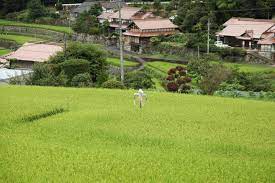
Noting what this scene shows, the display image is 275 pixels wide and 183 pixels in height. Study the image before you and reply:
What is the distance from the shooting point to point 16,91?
74.0 ft

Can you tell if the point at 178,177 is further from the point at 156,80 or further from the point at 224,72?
the point at 156,80

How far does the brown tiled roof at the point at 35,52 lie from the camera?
133 feet

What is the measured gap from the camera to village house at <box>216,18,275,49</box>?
4291 cm

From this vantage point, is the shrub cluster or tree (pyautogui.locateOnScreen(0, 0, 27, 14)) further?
tree (pyautogui.locateOnScreen(0, 0, 27, 14))

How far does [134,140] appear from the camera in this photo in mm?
12719

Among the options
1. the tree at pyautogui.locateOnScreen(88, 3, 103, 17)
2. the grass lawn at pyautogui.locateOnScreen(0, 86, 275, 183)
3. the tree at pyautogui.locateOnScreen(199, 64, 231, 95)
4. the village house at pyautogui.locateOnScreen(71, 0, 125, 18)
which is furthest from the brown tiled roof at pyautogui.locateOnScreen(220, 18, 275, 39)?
the grass lawn at pyautogui.locateOnScreen(0, 86, 275, 183)

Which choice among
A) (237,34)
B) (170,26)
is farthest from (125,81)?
(170,26)

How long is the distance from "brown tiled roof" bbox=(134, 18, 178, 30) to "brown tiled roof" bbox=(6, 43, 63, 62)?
36.3ft

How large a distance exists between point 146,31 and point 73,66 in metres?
21.2

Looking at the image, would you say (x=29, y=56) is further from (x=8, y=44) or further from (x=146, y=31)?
(x=8, y=44)

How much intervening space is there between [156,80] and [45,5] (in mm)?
42925

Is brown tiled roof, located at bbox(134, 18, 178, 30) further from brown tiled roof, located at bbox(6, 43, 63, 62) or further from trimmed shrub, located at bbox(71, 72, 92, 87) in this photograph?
trimmed shrub, located at bbox(71, 72, 92, 87)

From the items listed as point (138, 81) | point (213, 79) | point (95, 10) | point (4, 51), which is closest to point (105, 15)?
point (95, 10)

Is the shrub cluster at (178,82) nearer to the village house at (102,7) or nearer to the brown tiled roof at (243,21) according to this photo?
the brown tiled roof at (243,21)
